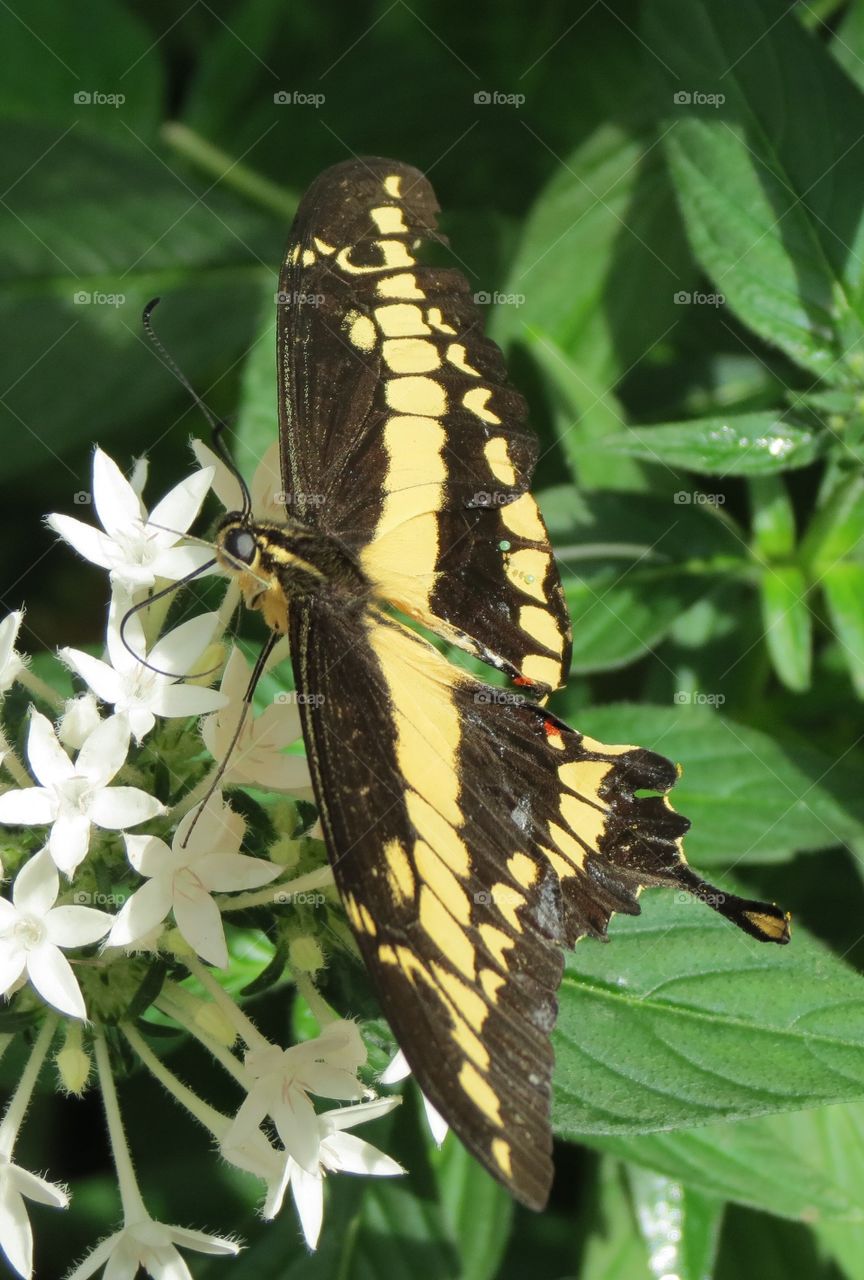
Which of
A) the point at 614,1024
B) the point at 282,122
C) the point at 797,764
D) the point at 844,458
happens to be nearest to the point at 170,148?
the point at 282,122

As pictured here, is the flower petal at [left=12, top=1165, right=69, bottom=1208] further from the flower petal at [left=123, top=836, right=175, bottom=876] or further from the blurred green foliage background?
the blurred green foliage background

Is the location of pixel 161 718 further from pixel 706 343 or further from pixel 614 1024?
pixel 706 343

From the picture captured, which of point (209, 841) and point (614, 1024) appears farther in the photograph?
point (614, 1024)

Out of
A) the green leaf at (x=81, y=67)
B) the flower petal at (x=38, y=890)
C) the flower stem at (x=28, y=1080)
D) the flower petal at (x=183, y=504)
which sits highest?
the green leaf at (x=81, y=67)

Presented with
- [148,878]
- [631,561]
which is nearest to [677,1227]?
[631,561]

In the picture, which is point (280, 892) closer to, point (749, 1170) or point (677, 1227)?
point (749, 1170)

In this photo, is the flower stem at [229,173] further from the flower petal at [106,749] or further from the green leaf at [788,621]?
the flower petal at [106,749]

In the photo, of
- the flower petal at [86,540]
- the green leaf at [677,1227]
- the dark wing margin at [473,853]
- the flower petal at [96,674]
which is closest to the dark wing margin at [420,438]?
the dark wing margin at [473,853]
